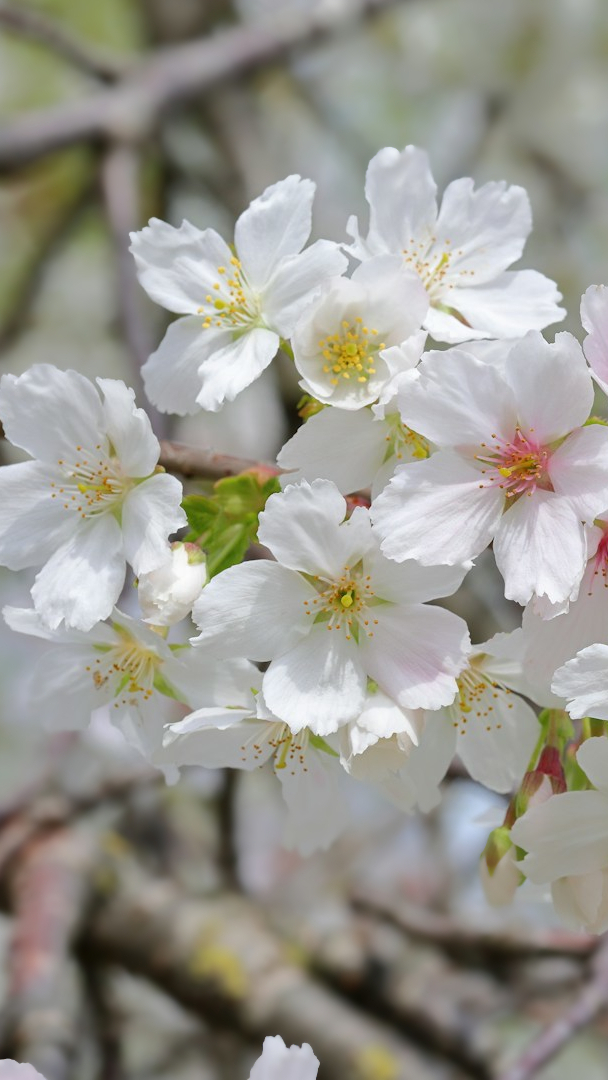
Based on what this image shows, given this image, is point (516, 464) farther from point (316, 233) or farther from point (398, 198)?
point (316, 233)

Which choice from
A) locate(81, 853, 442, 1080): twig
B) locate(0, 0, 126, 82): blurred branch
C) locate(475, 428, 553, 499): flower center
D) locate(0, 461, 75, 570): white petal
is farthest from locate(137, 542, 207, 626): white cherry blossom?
locate(0, 0, 126, 82): blurred branch

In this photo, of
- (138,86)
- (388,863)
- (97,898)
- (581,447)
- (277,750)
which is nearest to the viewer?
(581,447)

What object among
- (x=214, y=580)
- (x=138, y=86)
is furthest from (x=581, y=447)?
(x=138, y=86)

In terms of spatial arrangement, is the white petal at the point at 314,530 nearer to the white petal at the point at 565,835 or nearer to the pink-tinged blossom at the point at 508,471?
the pink-tinged blossom at the point at 508,471

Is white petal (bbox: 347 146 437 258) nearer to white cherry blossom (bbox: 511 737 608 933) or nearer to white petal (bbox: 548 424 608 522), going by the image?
white petal (bbox: 548 424 608 522)

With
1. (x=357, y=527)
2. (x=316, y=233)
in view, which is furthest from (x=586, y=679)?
(x=316, y=233)

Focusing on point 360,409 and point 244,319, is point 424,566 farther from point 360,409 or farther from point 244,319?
point 244,319
